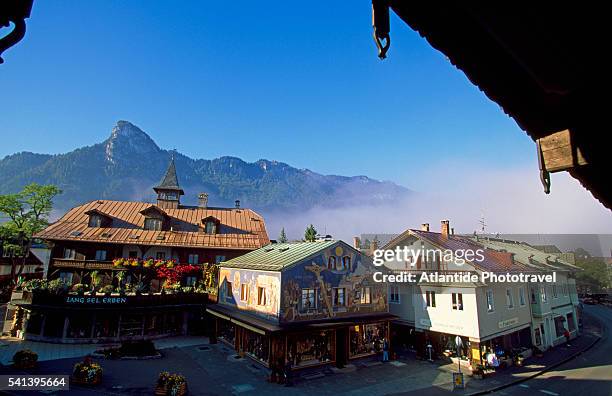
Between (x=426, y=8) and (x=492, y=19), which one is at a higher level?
(x=426, y=8)

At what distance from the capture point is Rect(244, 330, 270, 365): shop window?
2525 centimetres

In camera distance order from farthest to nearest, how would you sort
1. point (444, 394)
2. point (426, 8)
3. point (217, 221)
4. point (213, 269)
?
point (217, 221), point (213, 269), point (444, 394), point (426, 8)

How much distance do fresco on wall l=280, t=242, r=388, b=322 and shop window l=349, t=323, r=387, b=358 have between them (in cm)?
137

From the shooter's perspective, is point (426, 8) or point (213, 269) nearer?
point (426, 8)

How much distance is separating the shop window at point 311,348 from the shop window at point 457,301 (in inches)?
414

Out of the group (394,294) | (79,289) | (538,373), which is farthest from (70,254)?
(538,373)

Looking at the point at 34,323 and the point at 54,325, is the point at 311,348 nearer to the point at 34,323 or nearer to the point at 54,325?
the point at 54,325

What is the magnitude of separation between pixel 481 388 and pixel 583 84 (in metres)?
26.1

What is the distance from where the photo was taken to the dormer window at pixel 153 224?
40.0 metres

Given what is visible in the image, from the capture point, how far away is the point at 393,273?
3259cm

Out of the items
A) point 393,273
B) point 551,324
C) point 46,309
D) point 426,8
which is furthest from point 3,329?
point 551,324

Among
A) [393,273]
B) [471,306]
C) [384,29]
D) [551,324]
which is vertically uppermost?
[384,29]

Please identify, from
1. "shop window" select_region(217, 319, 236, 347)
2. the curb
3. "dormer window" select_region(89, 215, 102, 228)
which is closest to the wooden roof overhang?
the curb

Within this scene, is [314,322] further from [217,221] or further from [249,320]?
[217,221]
